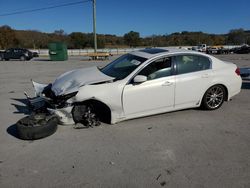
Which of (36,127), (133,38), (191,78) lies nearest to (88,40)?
(133,38)

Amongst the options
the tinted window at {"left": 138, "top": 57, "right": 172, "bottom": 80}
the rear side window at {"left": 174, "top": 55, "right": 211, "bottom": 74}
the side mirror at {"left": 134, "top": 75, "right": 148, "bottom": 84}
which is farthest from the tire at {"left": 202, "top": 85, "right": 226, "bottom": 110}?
the side mirror at {"left": 134, "top": 75, "right": 148, "bottom": 84}

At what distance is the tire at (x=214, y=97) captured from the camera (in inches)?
225

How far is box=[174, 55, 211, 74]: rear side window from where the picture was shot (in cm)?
537

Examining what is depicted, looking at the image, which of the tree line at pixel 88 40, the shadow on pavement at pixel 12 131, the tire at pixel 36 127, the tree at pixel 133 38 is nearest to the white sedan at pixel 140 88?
the tire at pixel 36 127

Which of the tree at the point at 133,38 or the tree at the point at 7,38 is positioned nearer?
the tree at the point at 7,38

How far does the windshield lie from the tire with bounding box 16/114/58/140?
62.7 inches

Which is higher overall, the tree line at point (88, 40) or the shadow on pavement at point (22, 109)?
the tree line at point (88, 40)

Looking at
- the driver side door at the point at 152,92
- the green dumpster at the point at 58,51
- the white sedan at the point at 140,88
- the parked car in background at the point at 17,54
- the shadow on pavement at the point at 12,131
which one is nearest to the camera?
the shadow on pavement at the point at 12,131

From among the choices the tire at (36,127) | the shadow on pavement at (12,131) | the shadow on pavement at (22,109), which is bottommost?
the shadow on pavement at (12,131)

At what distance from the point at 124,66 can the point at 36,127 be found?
7.76 ft

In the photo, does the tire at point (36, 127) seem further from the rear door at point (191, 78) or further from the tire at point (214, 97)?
the tire at point (214, 97)

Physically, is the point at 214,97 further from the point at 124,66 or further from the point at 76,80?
the point at 76,80

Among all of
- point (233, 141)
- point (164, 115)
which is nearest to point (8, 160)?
point (164, 115)

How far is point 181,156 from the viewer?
3732 millimetres
